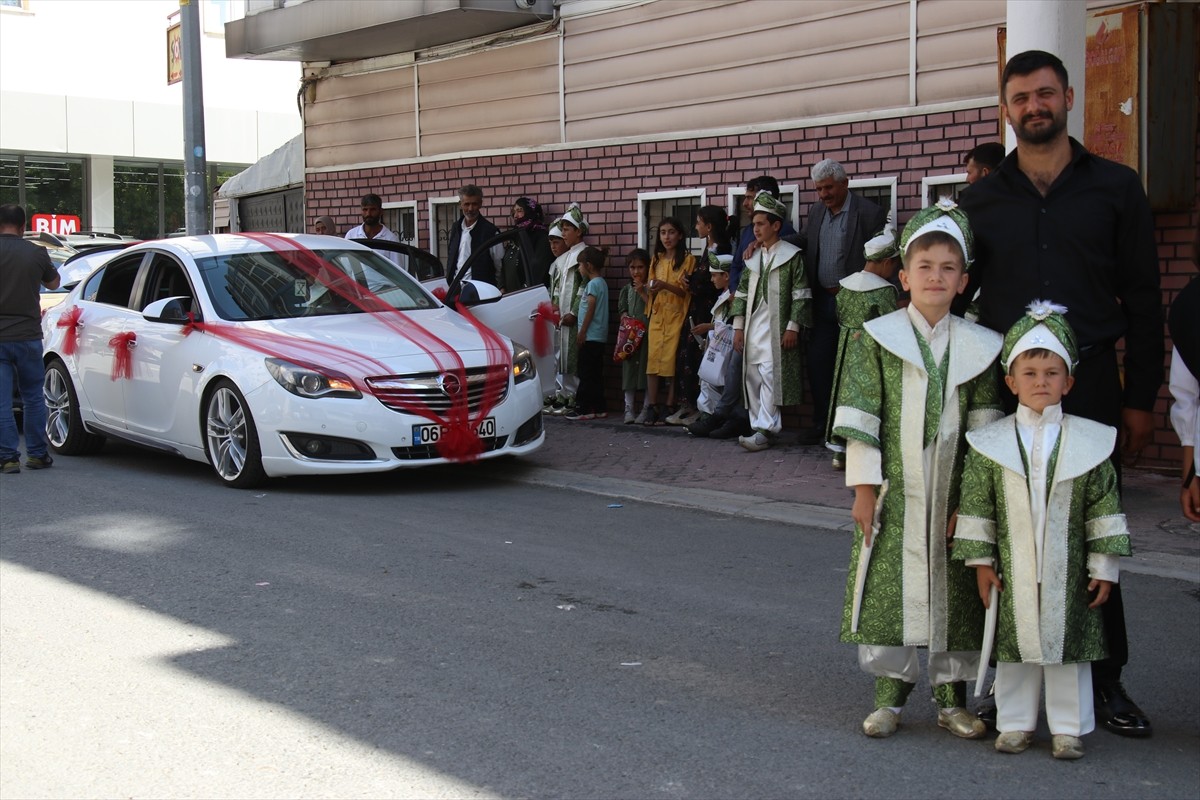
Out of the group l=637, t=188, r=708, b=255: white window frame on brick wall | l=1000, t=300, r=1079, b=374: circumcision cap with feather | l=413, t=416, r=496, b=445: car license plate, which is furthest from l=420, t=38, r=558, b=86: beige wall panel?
l=1000, t=300, r=1079, b=374: circumcision cap with feather

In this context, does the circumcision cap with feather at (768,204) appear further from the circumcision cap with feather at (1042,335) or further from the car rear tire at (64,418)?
the circumcision cap with feather at (1042,335)

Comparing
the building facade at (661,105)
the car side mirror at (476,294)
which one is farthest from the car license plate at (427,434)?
the building facade at (661,105)

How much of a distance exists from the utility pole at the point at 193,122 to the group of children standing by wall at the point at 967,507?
12.4 metres

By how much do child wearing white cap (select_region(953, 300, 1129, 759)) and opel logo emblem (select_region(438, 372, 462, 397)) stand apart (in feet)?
18.3

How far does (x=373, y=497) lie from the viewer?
31.2 ft

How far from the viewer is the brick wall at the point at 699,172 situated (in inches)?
426

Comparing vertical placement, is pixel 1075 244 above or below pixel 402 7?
below

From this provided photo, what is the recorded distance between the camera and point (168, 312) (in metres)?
10.2

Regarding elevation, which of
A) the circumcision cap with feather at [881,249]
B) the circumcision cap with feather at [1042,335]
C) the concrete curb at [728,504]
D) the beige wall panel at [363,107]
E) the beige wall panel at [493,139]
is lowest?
the concrete curb at [728,504]

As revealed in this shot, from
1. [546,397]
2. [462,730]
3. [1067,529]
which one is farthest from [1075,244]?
[546,397]

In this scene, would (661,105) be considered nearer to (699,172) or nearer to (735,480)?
(699,172)

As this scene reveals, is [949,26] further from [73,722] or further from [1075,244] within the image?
[73,722]

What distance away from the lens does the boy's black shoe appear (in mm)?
11930

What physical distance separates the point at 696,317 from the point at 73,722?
322 inches
